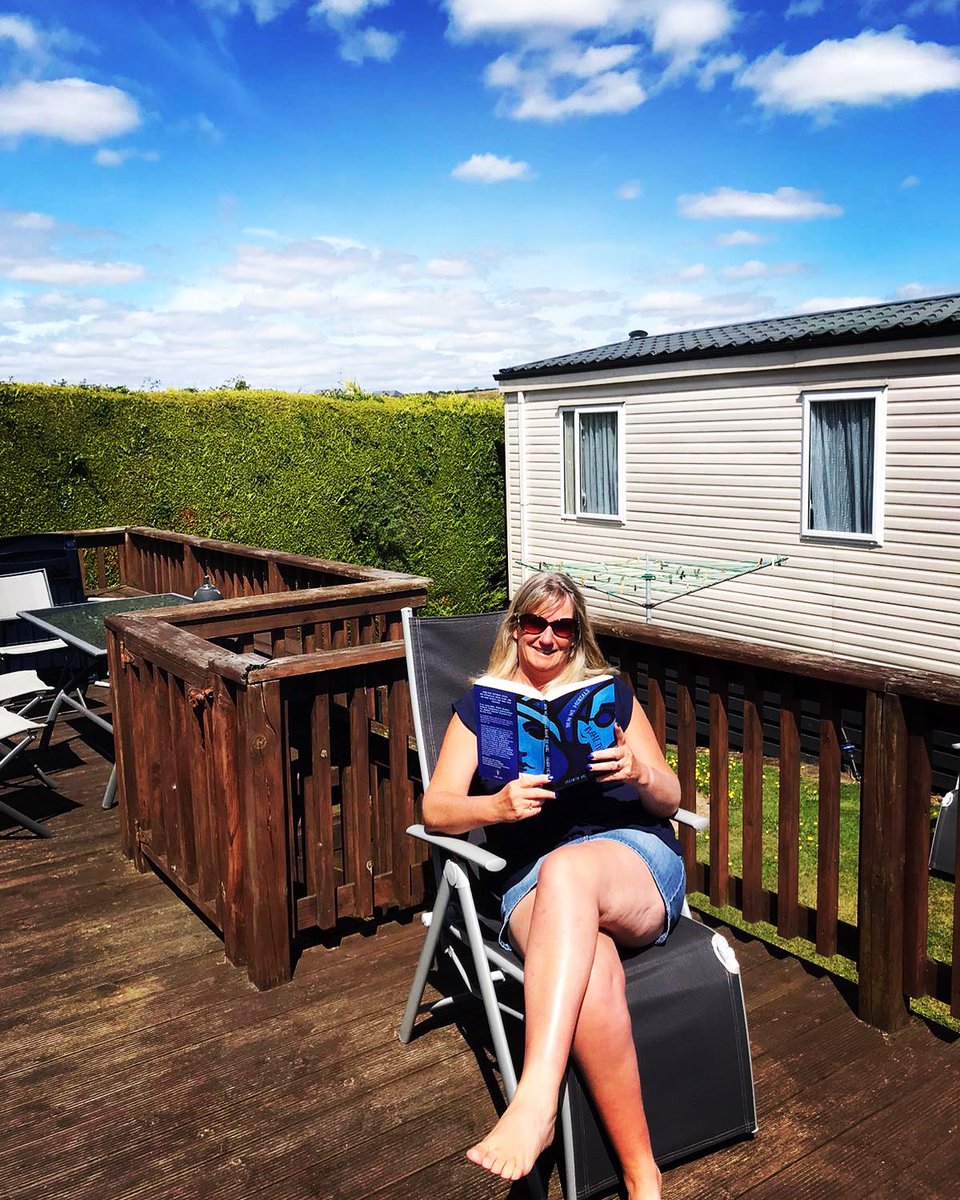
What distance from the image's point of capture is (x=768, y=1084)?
232 cm

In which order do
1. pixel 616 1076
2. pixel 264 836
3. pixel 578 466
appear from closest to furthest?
pixel 616 1076 < pixel 264 836 < pixel 578 466

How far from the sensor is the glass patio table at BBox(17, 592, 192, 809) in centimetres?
447

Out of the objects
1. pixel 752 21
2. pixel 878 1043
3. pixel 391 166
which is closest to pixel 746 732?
pixel 878 1043

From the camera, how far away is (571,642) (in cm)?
243

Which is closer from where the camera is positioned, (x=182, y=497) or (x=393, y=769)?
(x=393, y=769)

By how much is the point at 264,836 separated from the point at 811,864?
4.80 meters

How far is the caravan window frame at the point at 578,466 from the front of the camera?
10945 mm

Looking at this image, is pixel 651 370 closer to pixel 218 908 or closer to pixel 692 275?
pixel 218 908

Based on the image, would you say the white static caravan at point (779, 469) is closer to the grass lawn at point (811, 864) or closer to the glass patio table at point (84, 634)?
the grass lawn at point (811, 864)

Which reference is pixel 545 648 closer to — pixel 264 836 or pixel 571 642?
pixel 571 642

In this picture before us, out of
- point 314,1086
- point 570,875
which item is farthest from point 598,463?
point 570,875

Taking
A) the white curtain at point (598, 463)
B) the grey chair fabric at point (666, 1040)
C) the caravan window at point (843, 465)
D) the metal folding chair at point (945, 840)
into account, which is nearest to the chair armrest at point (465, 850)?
the grey chair fabric at point (666, 1040)

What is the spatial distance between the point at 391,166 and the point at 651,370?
6207 mm

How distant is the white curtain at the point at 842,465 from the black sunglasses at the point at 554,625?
6.94 metres
